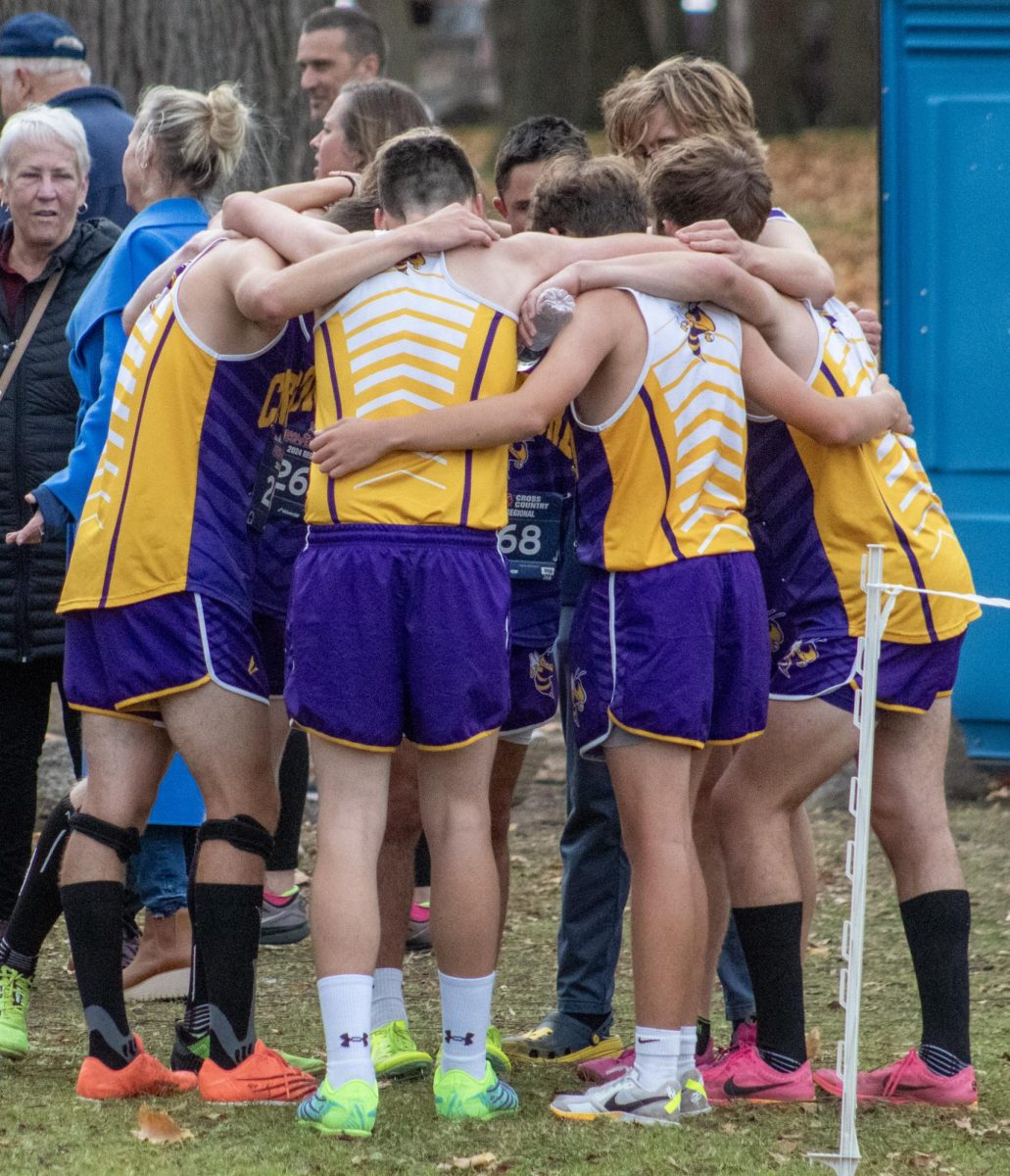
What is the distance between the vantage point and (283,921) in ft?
18.2

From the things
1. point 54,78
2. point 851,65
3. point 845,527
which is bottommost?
point 845,527

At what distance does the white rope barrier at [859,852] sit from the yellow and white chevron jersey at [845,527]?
0.16 metres

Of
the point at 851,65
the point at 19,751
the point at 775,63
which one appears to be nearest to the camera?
the point at 19,751

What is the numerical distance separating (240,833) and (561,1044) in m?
1.01

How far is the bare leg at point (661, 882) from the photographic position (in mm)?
3689

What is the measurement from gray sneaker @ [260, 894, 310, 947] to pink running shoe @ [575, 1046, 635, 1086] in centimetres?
154

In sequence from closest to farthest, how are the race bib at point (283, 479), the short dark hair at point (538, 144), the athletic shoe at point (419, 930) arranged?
the race bib at point (283, 479)
the short dark hair at point (538, 144)
the athletic shoe at point (419, 930)

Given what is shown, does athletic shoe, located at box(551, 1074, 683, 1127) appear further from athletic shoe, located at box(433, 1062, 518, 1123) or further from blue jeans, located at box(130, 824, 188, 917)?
blue jeans, located at box(130, 824, 188, 917)

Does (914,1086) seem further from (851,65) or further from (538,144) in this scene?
(851,65)

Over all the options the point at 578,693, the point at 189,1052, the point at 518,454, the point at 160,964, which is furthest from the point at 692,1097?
the point at 160,964

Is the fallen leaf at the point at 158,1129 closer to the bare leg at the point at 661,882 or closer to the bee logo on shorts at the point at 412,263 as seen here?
the bare leg at the point at 661,882

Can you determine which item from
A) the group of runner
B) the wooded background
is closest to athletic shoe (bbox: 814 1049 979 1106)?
the group of runner

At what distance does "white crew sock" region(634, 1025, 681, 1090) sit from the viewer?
3684 mm

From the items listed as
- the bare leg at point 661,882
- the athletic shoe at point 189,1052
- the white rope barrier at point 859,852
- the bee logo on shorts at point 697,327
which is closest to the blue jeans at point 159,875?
the athletic shoe at point 189,1052
